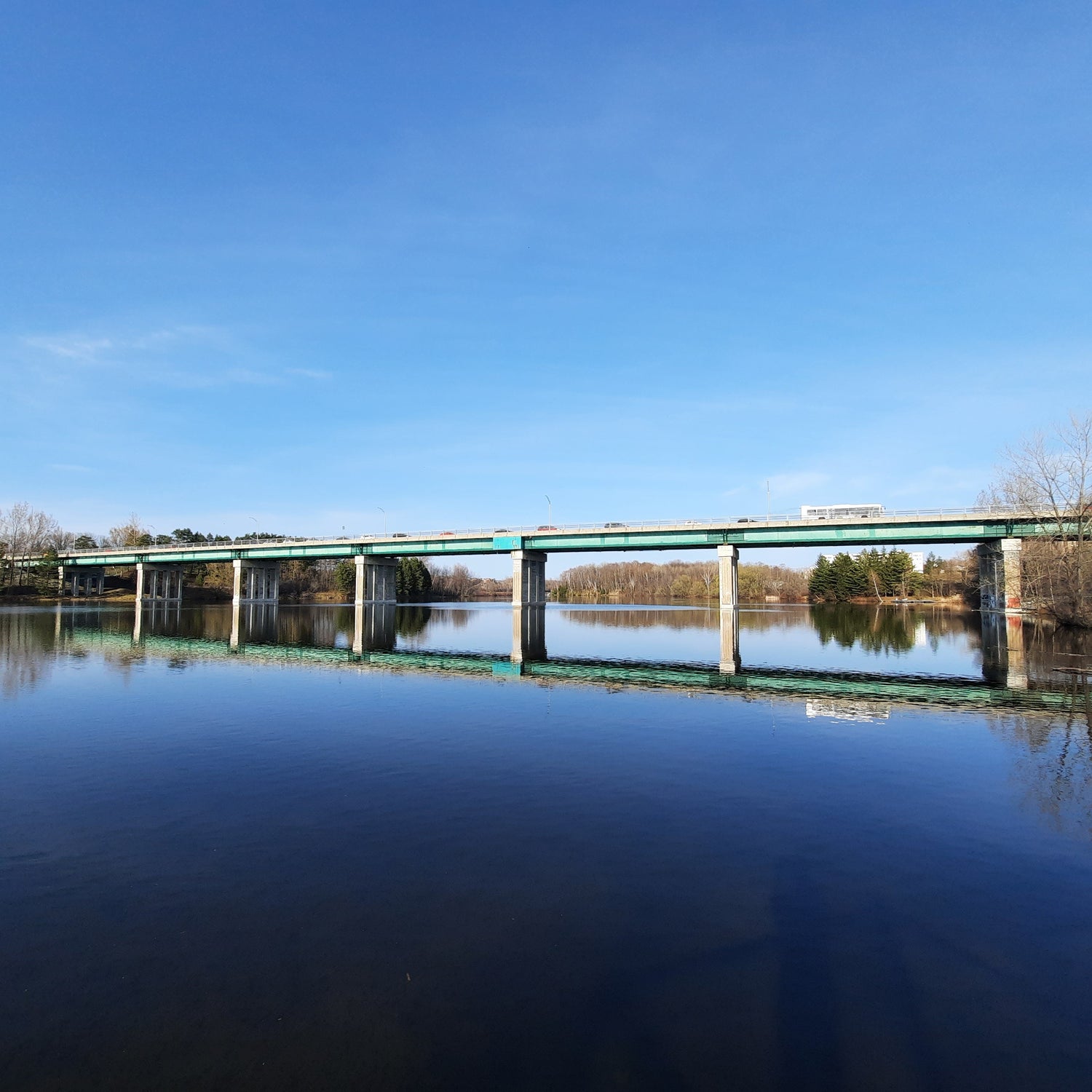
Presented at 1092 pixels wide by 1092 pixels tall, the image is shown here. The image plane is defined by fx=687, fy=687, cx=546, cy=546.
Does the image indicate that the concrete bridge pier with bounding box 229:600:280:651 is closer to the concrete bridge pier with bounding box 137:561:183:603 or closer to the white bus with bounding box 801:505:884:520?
the concrete bridge pier with bounding box 137:561:183:603

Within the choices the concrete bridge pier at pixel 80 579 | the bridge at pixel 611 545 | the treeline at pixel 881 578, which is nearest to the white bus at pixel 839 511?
the bridge at pixel 611 545

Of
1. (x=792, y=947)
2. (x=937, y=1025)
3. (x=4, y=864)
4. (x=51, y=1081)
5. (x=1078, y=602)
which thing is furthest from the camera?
(x=1078, y=602)

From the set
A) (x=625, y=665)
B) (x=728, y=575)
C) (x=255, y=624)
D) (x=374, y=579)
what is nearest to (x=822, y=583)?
(x=728, y=575)

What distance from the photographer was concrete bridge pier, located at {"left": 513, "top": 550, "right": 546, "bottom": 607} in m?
100

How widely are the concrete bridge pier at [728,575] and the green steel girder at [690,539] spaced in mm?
1272

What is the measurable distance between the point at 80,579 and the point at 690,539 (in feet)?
496

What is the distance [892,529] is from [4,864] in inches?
3271

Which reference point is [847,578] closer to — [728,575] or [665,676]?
[728,575]

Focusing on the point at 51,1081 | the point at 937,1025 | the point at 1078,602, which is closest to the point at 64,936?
the point at 51,1081

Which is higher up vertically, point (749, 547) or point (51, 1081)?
point (749, 547)

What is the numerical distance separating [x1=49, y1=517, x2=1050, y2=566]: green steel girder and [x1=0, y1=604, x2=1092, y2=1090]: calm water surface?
56935 millimetres

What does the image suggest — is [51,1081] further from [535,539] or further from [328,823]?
[535,539]

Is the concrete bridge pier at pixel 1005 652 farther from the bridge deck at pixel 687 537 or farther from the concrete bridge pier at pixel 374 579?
the concrete bridge pier at pixel 374 579

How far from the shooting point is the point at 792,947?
8.90 m
